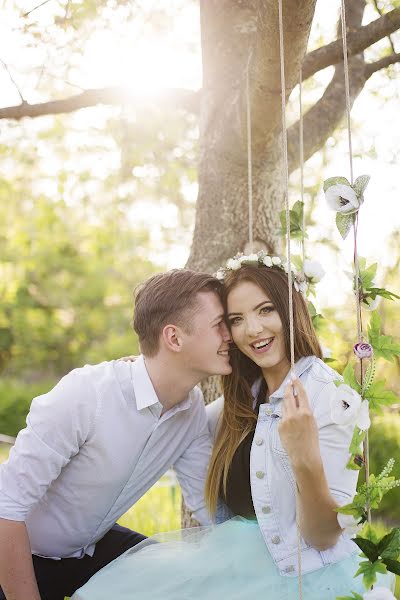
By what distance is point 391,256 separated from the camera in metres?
6.13

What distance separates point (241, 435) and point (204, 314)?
1.40 ft

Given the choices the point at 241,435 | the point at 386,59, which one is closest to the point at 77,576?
the point at 241,435

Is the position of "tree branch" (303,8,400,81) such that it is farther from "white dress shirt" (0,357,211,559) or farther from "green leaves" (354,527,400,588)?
"green leaves" (354,527,400,588)

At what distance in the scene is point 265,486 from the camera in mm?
2297

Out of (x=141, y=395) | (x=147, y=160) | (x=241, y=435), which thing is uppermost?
(x=147, y=160)

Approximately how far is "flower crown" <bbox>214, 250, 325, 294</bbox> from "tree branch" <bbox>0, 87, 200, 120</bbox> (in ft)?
4.67

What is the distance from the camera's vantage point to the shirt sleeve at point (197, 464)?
271 cm

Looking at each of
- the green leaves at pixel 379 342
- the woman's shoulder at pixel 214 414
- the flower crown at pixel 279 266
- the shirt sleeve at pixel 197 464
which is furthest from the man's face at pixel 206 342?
the green leaves at pixel 379 342

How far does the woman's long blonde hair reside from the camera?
2.46 meters

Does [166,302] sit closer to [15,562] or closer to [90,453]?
[90,453]

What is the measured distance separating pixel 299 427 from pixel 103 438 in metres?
0.78

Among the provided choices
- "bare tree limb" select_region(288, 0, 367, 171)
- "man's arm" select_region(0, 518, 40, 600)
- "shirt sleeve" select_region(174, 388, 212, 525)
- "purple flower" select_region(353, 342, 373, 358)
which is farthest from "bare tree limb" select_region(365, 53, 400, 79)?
"man's arm" select_region(0, 518, 40, 600)

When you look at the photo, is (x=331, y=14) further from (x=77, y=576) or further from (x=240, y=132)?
(x=77, y=576)

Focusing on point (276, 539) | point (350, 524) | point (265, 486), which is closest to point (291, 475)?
point (265, 486)
